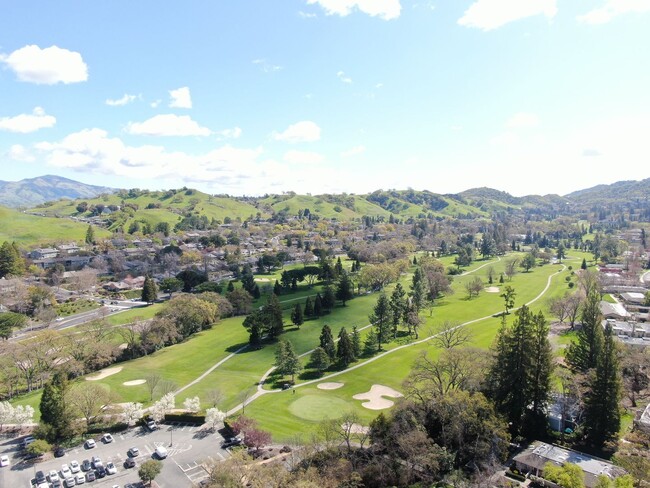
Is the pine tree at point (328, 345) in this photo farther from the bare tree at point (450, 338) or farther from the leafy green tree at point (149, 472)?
the leafy green tree at point (149, 472)

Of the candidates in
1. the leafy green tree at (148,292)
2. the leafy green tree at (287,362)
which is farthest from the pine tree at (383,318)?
the leafy green tree at (148,292)

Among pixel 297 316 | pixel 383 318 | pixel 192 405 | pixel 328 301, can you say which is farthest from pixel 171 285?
pixel 192 405

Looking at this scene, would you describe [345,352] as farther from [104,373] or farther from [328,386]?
[104,373]

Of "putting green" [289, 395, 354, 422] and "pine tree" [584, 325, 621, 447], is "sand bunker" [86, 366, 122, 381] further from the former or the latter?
"pine tree" [584, 325, 621, 447]

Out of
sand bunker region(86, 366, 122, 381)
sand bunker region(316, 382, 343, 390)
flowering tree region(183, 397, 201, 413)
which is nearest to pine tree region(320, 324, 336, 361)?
sand bunker region(316, 382, 343, 390)

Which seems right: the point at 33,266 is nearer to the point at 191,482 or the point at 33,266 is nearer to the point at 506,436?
the point at 191,482
